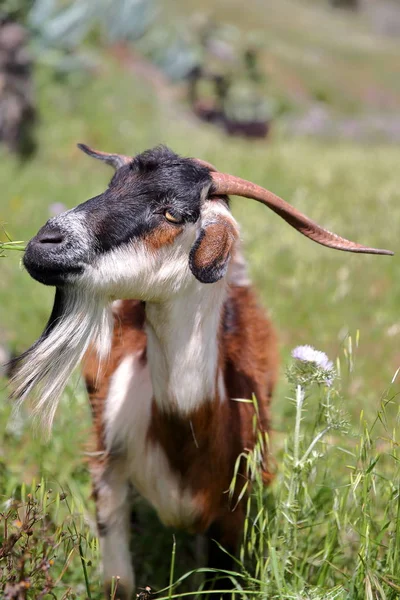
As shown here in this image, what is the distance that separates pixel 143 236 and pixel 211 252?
0.78 feet

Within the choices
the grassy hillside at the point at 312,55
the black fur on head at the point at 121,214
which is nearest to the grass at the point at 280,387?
the black fur on head at the point at 121,214

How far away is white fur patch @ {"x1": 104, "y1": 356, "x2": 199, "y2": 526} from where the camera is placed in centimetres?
273

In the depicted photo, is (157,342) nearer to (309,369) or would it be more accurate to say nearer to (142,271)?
(142,271)

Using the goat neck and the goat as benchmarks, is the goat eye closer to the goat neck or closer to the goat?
the goat

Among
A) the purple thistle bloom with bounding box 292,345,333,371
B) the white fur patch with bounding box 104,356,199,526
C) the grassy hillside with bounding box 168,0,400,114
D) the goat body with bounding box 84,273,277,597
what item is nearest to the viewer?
the purple thistle bloom with bounding box 292,345,333,371

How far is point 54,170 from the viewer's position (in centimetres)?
823

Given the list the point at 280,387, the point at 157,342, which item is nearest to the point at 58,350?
the point at 157,342

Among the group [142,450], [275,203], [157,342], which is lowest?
[142,450]

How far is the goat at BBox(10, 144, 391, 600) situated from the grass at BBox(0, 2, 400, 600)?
0.15m

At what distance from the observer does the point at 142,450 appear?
2.76m

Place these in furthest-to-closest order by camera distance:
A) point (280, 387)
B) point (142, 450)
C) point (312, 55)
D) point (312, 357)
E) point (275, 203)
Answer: point (312, 55), point (280, 387), point (142, 450), point (275, 203), point (312, 357)

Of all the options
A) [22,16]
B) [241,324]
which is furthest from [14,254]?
[22,16]

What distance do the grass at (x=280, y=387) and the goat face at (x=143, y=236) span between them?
0.51 m

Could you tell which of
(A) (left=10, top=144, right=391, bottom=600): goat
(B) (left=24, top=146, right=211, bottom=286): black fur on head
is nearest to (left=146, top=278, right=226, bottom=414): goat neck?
(A) (left=10, top=144, right=391, bottom=600): goat
